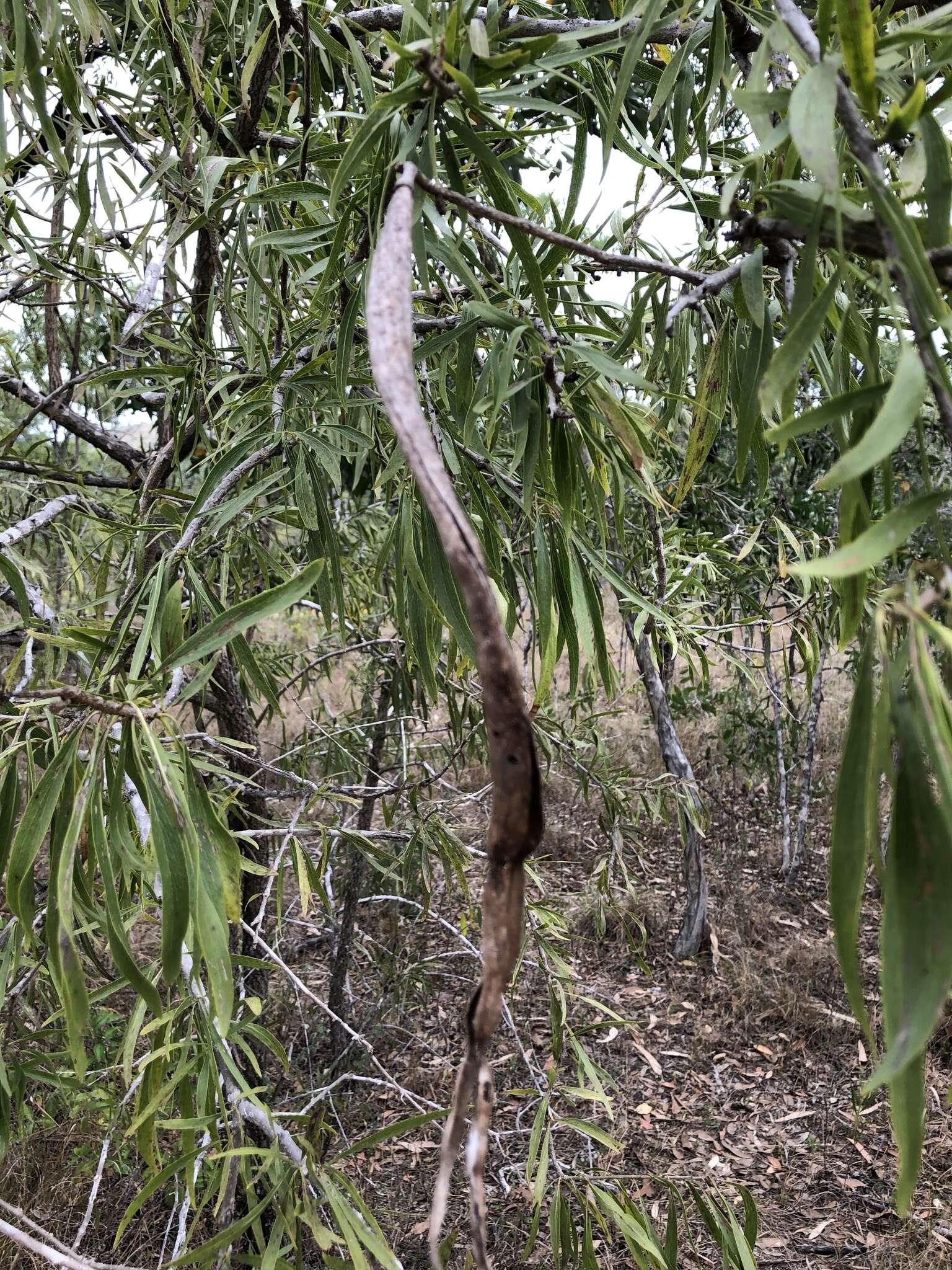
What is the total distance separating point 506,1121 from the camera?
6.15ft

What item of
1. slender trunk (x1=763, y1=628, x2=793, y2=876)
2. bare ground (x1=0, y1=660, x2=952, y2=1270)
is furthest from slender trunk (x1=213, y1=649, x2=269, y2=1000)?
slender trunk (x1=763, y1=628, x2=793, y2=876)

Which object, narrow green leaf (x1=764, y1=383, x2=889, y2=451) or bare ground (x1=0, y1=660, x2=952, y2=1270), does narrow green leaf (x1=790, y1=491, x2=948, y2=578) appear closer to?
narrow green leaf (x1=764, y1=383, x2=889, y2=451)

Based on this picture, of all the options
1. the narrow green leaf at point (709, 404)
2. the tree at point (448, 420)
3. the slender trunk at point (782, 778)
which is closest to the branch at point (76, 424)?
the tree at point (448, 420)

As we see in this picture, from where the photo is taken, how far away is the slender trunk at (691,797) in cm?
209

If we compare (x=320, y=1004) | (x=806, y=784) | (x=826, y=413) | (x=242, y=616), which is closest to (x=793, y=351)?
(x=826, y=413)

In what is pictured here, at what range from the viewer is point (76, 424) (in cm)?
127

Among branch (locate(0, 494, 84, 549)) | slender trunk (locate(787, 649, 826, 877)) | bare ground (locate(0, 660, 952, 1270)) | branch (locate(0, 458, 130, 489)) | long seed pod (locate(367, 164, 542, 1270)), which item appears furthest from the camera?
slender trunk (locate(787, 649, 826, 877))

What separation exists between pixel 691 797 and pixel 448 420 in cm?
135

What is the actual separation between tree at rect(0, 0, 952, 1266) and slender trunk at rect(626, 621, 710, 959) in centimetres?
64

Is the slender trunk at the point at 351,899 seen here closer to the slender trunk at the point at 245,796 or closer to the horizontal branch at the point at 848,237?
→ the slender trunk at the point at 245,796

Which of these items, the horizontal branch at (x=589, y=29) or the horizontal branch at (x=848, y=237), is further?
the horizontal branch at (x=589, y=29)

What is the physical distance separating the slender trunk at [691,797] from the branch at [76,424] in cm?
105

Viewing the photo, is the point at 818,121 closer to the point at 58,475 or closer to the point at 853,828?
the point at 853,828

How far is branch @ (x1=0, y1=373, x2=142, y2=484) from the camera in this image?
1176mm
